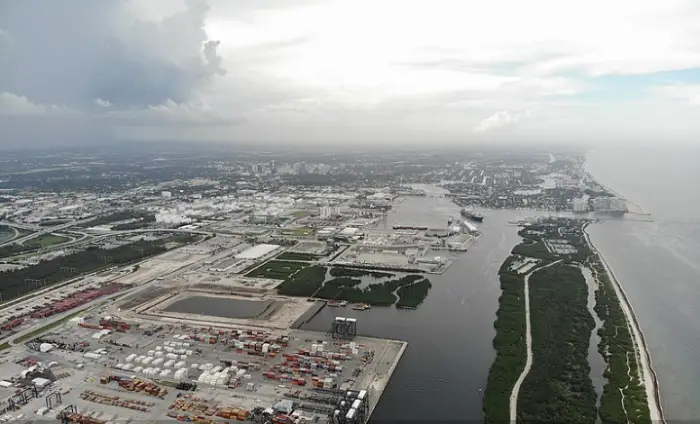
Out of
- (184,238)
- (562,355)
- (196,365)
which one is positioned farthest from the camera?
(184,238)

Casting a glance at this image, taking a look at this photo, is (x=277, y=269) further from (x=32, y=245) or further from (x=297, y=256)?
(x=32, y=245)

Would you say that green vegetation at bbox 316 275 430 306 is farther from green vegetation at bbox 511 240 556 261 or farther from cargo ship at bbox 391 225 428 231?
cargo ship at bbox 391 225 428 231

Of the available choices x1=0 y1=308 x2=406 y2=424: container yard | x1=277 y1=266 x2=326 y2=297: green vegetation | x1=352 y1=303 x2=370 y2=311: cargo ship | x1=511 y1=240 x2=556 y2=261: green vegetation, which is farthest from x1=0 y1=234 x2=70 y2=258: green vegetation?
x1=511 y1=240 x2=556 y2=261: green vegetation

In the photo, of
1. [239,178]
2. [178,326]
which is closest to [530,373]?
[178,326]

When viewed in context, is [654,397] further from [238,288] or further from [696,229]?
[696,229]

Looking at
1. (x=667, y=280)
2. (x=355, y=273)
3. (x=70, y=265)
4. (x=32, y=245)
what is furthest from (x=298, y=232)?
(x=667, y=280)

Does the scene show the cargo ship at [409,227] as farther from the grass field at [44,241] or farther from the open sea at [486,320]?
the grass field at [44,241]

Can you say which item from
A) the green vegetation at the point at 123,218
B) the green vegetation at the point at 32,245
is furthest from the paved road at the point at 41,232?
the green vegetation at the point at 123,218
